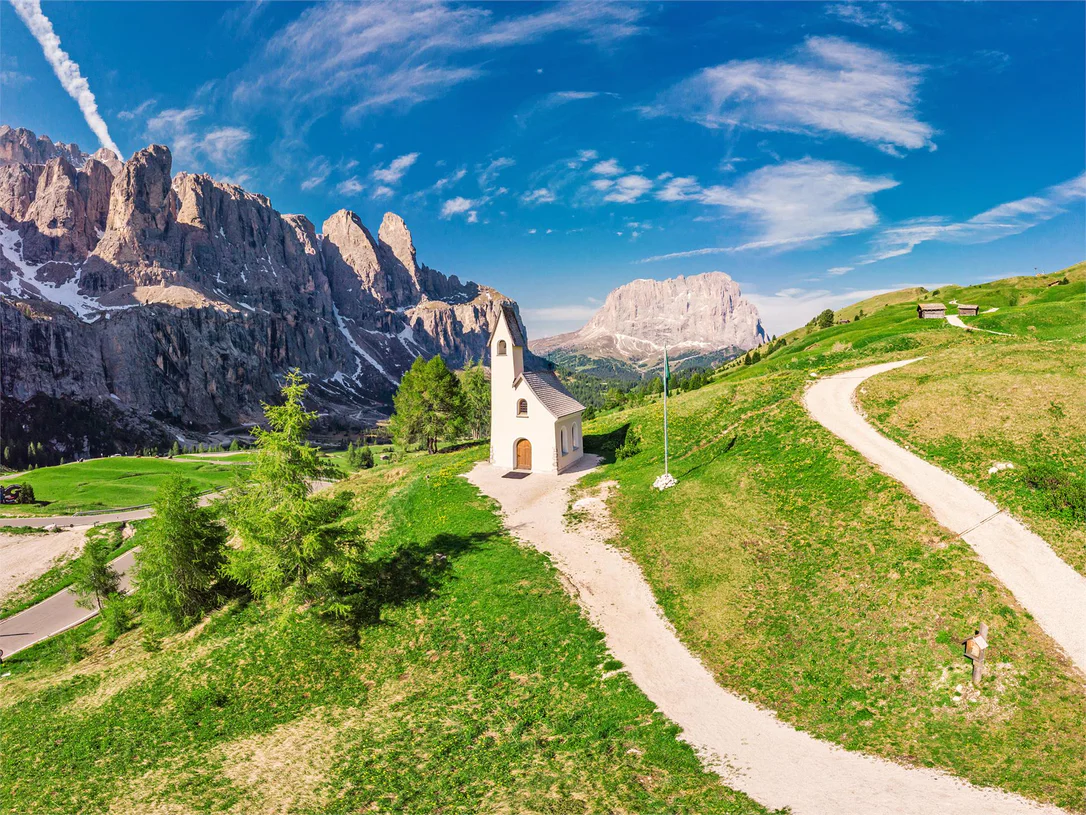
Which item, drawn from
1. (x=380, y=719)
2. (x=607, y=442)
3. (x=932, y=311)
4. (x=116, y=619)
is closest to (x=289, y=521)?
(x=380, y=719)

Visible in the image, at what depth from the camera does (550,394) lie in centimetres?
4659

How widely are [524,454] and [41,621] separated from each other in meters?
40.8

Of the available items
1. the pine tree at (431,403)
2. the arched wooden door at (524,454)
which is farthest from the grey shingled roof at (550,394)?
the pine tree at (431,403)

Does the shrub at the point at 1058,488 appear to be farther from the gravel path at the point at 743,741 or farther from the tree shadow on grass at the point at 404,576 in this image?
the tree shadow on grass at the point at 404,576

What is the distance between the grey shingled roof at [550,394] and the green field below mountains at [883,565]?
6.61m

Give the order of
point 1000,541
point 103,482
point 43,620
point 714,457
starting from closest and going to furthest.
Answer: point 1000,541 → point 714,457 → point 43,620 → point 103,482

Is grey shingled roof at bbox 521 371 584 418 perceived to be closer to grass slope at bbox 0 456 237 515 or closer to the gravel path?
the gravel path

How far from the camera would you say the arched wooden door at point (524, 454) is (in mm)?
45844

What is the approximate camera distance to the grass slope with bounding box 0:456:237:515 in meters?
70.8

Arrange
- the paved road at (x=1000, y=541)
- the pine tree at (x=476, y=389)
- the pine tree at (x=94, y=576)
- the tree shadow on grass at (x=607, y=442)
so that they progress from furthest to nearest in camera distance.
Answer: the pine tree at (x=476, y=389), the tree shadow on grass at (x=607, y=442), the pine tree at (x=94, y=576), the paved road at (x=1000, y=541)

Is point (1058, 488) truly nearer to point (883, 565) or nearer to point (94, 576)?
point (883, 565)

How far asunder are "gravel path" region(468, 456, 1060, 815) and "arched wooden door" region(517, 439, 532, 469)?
1763cm

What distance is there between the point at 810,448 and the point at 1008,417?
1091 centimetres

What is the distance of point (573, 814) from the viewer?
44.6 feet
